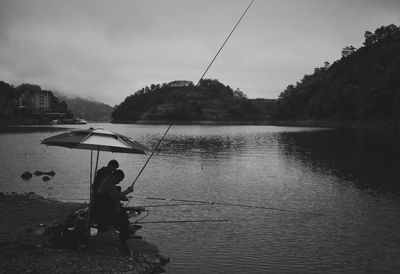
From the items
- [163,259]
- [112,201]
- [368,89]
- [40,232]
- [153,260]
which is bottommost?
[163,259]

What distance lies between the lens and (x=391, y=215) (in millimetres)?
18094

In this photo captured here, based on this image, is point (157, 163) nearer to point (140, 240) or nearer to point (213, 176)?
point (213, 176)

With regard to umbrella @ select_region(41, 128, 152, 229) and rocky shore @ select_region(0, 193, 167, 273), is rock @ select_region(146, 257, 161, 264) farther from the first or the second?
umbrella @ select_region(41, 128, 152, 229)

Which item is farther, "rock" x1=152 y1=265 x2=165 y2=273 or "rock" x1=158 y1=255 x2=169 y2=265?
"rock" x1=158 y1=255 x2=169 y2=265

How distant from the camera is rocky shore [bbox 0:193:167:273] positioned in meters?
9.41

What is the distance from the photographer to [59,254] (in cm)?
1016

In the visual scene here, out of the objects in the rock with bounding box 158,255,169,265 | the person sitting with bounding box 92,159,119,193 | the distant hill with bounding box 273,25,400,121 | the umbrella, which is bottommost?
the rock with bounding box 158,255,169,265

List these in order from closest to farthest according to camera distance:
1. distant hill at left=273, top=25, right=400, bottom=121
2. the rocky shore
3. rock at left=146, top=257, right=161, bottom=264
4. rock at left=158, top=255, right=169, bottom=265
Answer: the rocky shore < rock at left=146, top=257, right=161, bottom=264 < rock at left=158, top=255, right=169, bottom=265 < distant hill at left=273, top=25, right=400, bottom=121

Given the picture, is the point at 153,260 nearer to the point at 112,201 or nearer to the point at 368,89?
the point at 112,201

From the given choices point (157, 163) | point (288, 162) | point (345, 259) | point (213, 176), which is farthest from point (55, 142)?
point (288, 162)

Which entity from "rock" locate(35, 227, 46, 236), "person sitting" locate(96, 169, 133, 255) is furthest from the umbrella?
"rock" locate(35, 227, 46, 236)

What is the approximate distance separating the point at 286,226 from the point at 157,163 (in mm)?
24501

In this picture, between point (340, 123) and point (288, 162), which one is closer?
point (288, 162)

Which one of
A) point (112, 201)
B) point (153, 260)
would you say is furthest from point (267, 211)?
point (112, 201)
